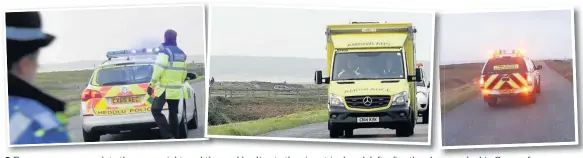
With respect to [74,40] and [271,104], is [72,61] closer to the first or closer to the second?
[74,40]

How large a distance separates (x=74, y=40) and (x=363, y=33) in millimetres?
4315

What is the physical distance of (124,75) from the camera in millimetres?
21391

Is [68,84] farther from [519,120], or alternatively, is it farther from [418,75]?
[519,120]

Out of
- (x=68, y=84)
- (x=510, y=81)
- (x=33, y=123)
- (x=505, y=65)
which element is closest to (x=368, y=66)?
(x=505, y=65)

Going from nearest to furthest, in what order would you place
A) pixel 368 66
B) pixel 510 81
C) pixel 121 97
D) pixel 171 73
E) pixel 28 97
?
pixel 121 97
pixel 171 73
pixel 368 66
pixel 28 97
pixel 510 81

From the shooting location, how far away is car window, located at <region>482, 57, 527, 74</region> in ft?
70.9

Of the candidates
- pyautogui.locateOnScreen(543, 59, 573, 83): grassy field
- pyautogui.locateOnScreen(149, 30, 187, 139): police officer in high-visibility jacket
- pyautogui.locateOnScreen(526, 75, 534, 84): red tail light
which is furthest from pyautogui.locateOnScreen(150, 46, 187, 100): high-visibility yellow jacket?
pyautogui.locateOnScreen(543, 59, 573, 83): grassy field

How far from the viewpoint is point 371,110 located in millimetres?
21438

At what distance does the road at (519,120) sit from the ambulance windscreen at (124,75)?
4457 mm

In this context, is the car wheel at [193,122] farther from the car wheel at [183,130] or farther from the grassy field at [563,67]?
the grassy field at [563,67]

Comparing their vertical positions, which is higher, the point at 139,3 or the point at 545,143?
the point at 139,3

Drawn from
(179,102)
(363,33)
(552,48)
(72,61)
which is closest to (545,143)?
(552,48)

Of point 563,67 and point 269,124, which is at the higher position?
point 563,67

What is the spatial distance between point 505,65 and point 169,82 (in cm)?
501
